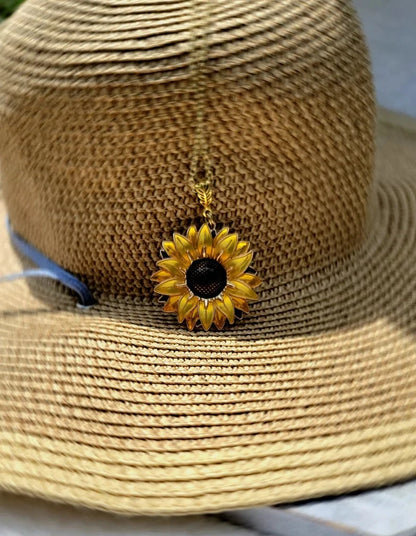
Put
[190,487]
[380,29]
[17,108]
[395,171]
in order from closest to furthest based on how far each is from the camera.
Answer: [190,487], [17,108], [395,171], [380,29]

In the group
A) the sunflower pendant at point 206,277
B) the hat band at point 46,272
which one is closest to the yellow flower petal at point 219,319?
the sunflower pendant at point 206,277

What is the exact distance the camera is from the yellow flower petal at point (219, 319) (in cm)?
71

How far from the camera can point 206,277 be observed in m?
0.70

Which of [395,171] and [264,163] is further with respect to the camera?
[395,171]

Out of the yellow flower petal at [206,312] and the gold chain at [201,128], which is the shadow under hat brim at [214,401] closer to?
the yellow flower petal at [206,312]

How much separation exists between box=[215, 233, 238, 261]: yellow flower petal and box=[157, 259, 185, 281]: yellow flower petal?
4 centimetres

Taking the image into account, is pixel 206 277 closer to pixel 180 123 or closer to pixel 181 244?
pixel 181 244

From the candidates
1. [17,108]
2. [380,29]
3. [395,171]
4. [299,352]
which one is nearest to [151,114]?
[17,108]

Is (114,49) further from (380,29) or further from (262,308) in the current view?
(380,29)

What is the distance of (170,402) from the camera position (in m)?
0.66

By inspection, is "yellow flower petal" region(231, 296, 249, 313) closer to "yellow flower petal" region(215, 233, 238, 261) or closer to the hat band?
"yellow flower petal" region(215, 233, 238, 261)

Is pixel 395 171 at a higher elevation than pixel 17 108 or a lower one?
lower

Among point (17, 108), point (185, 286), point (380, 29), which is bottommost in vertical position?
point (380, 29)

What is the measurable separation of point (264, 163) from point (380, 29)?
1131 mm
